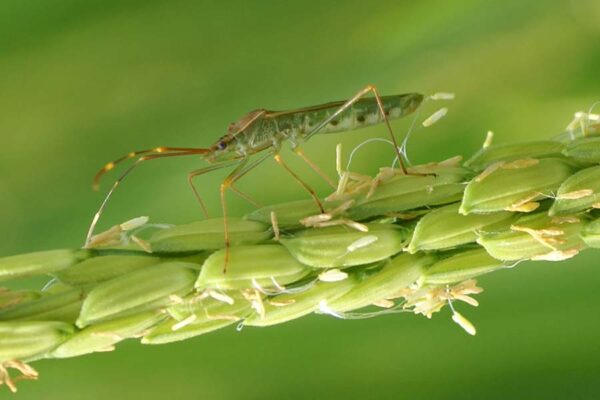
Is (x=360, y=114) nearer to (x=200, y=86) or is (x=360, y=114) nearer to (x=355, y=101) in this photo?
(x=355, y=101)

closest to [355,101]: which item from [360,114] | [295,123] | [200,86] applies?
[360,114]

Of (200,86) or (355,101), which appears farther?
(200,86)

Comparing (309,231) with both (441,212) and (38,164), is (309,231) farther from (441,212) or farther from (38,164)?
(38,164)

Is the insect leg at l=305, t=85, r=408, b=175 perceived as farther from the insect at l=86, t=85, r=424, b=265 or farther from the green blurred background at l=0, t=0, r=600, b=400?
the green blurred background at l=0, t=0, r=600, b=400

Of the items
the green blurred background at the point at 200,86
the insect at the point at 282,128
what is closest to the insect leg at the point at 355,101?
the insect at the point at 282,128

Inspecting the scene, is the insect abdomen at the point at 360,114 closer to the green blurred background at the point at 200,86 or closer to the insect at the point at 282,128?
the insect at the point at 282,128

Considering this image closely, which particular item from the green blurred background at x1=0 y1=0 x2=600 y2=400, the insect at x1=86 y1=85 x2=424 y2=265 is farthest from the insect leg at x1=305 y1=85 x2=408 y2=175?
the green blurred background at x1=0 y1=0 x2=600 y2=400
